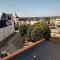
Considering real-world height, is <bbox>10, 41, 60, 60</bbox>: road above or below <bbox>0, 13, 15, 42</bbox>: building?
above

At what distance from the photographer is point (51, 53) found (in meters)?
5.19

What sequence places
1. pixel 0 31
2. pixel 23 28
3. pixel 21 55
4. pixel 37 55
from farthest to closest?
pixel 23 28
pixel 0 31
pixel 37 55
pixel 21 55

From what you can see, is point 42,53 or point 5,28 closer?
point 42,53

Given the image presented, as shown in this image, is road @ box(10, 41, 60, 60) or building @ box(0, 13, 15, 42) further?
building @ box(0, 13, 15, 42)

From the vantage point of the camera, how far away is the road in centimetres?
449

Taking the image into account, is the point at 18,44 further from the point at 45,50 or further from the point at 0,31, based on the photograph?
the point at 45,50

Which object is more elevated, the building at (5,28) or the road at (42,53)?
the road at (42,53)

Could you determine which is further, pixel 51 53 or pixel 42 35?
pixel 42 35

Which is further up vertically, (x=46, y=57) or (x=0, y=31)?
(x=46, y=57)

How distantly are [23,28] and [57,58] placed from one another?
2574 centimetres

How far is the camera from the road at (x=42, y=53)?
4489 mm

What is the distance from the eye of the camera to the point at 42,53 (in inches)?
198

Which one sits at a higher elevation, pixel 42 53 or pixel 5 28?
pixel 42 53

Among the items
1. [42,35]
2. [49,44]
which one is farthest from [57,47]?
[42,35]
